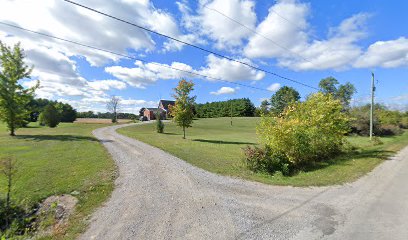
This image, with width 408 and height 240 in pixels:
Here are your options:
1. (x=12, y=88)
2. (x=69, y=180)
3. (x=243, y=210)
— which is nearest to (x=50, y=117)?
(x=12, y=88)

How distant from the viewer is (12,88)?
25750 mm

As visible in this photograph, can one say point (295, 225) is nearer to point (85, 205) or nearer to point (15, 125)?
point (85, 205)

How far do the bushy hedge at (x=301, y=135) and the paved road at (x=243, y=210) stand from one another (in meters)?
3.48

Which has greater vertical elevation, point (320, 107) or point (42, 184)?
point (320, 107)

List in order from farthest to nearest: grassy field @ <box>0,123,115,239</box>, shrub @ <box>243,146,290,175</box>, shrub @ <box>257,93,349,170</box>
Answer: shrub @ <box>257,93,349,170</box>
shrub @ <box>243,146,290,175</box>
grassy field @ <box>0,123,115,239</box>

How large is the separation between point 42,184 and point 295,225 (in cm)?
916

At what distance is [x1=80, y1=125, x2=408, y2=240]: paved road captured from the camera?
5.09 meters

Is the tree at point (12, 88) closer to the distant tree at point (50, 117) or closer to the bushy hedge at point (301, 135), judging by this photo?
the distant tree at point (50, 117)

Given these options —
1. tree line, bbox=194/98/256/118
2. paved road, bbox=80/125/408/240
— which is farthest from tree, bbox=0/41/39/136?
tree line, bbox=194/98/256/118

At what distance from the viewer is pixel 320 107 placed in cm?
1524

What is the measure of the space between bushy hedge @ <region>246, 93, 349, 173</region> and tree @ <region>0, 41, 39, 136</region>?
27576 mm

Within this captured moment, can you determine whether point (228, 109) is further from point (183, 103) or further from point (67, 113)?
point (183, 103)

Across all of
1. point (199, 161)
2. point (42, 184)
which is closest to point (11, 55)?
point (42, 184)

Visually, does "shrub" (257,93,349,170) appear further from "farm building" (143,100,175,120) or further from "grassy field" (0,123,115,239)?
"farm building" (143,100,175,120)
